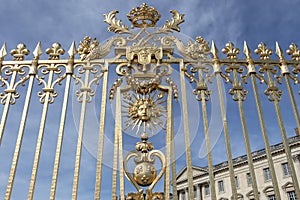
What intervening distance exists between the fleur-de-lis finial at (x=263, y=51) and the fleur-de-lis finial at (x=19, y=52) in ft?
11.7

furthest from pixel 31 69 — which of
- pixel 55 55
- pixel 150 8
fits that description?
pixel 150 8

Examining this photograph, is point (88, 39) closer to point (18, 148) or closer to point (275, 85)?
point (18, 148)

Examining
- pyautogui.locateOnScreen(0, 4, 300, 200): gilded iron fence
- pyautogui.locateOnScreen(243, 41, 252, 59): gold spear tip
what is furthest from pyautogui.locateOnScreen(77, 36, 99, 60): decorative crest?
pyautogui.locateOnScreen(243, 41, 252, 59): gold spear tip

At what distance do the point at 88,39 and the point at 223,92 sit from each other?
7.20 feet

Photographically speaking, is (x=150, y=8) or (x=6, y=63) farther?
(x=150, y=8)

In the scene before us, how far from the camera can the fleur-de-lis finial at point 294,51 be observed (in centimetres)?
523

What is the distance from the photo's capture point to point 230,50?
5.10 m

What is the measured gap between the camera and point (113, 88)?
15.4 feet

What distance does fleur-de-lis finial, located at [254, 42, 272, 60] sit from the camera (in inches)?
203

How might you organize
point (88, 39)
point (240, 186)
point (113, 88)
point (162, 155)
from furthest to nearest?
point (240, 186), point (88, 39), point (113, 88), point (162, 155)

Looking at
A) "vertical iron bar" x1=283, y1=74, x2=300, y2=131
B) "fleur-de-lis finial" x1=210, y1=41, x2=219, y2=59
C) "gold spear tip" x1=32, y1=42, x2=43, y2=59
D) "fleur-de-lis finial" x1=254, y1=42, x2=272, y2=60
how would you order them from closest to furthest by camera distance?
"vertical iron bar" x1=283, y1=74, x2=300, y2=131, "gold spear tip" x1=32, y1=42, x2=43, y2=59, "fleur-de-lis finial" x1=210, y1=41, x2=219, y2=59, "fleur-de-lis finial" x1=254, y1=42, x2=272, y2=60

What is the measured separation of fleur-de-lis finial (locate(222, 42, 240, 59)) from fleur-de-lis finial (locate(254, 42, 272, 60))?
359 millimetres

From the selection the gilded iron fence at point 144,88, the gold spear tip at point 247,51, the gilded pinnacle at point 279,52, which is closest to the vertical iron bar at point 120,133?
the gilded iron fence at point 144,88

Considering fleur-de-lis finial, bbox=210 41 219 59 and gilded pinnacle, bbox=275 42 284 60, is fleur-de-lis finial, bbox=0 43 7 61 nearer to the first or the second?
fleur-de-lis finial, bbox=210 41 219 59
